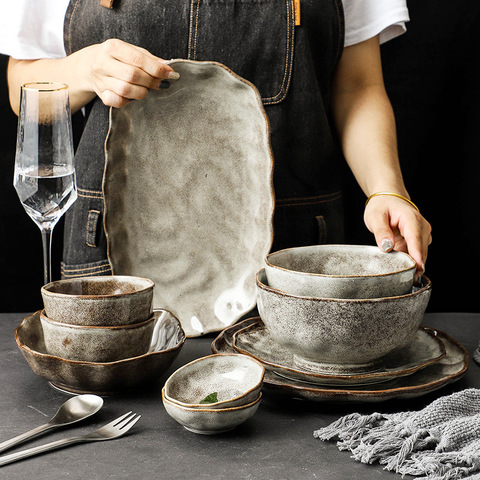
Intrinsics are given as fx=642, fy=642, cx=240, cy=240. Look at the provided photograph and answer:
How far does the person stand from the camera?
1.36 metres

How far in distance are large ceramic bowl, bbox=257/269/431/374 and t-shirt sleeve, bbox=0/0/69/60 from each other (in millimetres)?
938

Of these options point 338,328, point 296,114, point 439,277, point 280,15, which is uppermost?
point 280,15

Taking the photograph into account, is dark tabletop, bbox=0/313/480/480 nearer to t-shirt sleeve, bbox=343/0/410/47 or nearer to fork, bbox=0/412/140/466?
fork, bbox=0/412/140/466

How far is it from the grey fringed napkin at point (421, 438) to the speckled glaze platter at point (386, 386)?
0.04 m

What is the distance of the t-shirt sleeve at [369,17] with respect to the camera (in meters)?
1.48

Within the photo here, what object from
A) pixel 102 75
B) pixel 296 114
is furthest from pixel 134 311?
pixel 296 114

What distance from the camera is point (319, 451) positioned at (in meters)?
0.73

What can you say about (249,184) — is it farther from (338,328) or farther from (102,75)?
(338,328)

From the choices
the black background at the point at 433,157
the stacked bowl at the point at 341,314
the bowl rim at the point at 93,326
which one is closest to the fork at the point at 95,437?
the bowl rim at the point at 93,326

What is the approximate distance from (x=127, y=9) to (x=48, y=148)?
58 centimetres

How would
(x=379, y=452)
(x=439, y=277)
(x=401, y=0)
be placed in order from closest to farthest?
(x=379, y=452) → (x=401, y=0) → (x=439, y=277)

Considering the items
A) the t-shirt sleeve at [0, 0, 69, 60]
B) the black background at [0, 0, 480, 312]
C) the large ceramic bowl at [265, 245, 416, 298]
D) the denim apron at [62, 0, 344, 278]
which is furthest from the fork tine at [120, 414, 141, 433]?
the black background at [0, 0, 480, 312]

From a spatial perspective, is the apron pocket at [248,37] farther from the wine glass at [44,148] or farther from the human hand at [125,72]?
the wine glass at [44,148]

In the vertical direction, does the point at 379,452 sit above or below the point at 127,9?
below
